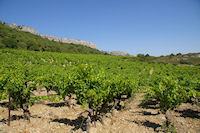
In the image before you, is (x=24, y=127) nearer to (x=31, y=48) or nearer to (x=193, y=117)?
(x=193, y=117)

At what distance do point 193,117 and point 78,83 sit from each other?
11.8 metres

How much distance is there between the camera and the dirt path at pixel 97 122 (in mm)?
9492

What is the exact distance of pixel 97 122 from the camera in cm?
1090

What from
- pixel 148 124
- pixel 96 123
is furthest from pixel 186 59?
pixel 96 123

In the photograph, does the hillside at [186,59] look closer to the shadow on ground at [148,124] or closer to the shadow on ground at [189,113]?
the shadow on ground at [189,113]

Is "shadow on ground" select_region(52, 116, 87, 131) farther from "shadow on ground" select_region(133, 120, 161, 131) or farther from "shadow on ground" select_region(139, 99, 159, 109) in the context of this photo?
"shadow on ground" select_region(139, 99, 159, 109)

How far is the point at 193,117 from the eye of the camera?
475 inches

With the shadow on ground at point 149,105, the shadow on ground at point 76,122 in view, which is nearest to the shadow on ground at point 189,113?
the shadow on ground at point 149,105

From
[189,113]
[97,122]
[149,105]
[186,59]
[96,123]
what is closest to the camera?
[96,123]

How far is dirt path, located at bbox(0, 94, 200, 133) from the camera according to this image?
949 centimetres

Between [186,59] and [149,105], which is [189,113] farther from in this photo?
[186,59]

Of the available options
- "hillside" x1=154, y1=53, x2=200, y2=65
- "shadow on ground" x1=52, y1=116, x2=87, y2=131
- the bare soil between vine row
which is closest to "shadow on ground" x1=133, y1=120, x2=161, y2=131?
the bare soil between vine row

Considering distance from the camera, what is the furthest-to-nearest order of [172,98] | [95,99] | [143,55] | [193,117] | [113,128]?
[143,55]
[193,117]
[113,128]
[172,98]
[95,99]

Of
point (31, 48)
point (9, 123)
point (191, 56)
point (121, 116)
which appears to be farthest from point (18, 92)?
point (191, 56)
